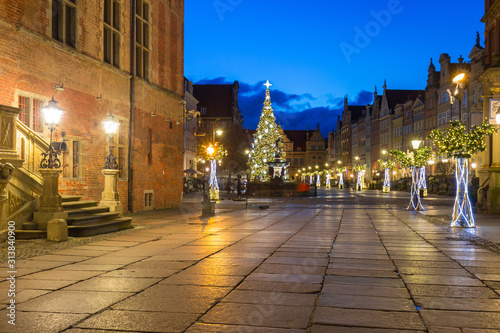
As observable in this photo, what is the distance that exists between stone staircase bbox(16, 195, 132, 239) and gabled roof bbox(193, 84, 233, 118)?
266 ft

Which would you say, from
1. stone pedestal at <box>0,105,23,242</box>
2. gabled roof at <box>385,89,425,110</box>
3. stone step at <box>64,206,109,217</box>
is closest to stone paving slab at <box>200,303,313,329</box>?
stone pedestal at <box>0,105,23,242</box>

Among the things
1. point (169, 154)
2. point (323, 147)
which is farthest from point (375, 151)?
point (169, 154)

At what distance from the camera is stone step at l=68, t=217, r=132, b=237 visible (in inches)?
499

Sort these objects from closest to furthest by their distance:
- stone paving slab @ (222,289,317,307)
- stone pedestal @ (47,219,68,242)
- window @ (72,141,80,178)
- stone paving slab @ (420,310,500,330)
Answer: stone paving slab @ (420,310,500,330), stone paving slab @ (222,289,317,307), stone pedestal @ (47,219,68,242), window @ (72,141,80,178)

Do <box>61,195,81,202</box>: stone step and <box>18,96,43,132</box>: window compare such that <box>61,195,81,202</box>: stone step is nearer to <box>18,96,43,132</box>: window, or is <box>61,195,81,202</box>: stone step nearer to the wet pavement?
<box>18,96,43,132</box>: window

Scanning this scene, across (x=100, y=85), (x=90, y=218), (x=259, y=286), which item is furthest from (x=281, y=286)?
(x=100, y=85)

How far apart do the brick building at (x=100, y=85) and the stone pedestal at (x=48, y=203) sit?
1.23 feet

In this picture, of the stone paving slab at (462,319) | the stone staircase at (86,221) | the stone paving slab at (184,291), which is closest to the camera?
the stone paving slab at (462,319)

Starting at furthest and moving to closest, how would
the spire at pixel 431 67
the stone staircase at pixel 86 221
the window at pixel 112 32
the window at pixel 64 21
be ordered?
the spire at pixel 431 67 → the window at pixel 112 32 → the window at pixel 64 21 → the stone staircase at pixel 86 221

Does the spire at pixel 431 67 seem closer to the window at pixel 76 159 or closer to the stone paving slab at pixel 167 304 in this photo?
the window at pixel 76 159

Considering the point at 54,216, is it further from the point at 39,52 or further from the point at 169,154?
the point at 169,154

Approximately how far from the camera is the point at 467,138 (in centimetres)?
1675

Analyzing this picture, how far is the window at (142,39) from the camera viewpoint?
2233 cm

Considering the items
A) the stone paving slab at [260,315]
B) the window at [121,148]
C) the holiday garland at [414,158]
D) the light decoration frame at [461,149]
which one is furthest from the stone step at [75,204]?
the holiday garland at [414,158]
